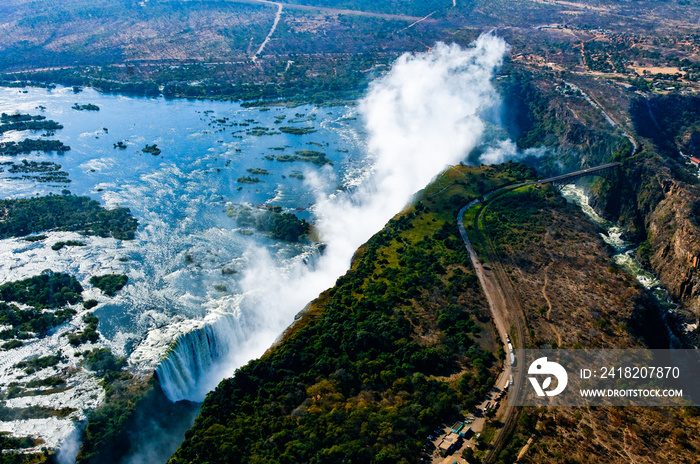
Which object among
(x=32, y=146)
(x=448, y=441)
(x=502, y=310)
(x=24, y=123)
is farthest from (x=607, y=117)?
(x=24, y=123)

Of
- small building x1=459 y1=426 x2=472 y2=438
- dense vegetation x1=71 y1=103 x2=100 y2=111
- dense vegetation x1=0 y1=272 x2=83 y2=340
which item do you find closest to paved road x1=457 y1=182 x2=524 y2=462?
small building x1=459 y1=426 x2=472 y2=438

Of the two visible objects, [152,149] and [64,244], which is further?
[152,149]

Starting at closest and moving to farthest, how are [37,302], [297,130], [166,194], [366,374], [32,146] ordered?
[366,374] → [37,302] → [166,194] → [32,146] → [297,130]

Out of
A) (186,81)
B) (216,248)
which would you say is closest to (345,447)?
(216,248)

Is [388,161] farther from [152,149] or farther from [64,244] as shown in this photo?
[64,244]

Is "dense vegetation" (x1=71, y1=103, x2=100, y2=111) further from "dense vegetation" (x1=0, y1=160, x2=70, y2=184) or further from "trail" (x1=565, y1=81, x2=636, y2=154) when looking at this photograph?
"trail" (x1=565, y1=81, x2=636, y2=154)

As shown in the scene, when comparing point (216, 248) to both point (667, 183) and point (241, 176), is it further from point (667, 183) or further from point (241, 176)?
point (667, 183)

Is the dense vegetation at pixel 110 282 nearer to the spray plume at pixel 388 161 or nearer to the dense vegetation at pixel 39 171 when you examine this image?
the spray plume at pixel 388 161

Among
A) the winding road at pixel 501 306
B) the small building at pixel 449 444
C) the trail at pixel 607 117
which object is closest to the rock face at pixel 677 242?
the trail at pixel 607 117
